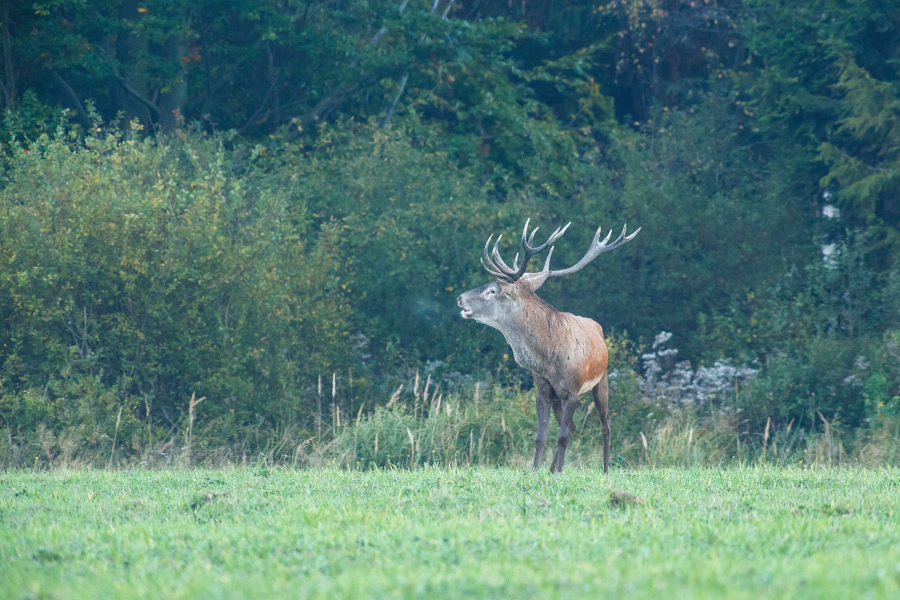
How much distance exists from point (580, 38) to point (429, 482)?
1886 cm

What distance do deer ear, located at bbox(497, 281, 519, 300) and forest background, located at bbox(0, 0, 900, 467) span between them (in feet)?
8.33

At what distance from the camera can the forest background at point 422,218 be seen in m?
14.7

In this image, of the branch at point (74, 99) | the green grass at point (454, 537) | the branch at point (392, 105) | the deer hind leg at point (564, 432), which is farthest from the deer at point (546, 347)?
the branch at point (392, 105)

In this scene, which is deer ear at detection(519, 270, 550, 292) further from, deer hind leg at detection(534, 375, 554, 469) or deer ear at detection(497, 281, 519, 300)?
deer hind leg at detection(534, 375, 554, 469)

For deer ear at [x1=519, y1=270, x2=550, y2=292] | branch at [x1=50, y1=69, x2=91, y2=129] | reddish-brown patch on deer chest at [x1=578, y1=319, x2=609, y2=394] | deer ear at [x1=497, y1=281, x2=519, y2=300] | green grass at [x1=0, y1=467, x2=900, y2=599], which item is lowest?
green grass at [x1=0, y1=467, x2=900, y2=599]

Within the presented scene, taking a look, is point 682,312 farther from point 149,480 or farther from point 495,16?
point 149,480

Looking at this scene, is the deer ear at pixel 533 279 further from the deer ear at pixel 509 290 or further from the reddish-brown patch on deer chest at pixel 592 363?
the reddish-brown patch on deer chest at pixel 592 363

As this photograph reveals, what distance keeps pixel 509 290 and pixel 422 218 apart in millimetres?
9712

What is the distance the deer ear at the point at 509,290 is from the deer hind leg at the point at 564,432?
116 centimetres

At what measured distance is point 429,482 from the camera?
802 cm

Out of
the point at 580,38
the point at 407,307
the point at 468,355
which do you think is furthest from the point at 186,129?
the point at 580,38

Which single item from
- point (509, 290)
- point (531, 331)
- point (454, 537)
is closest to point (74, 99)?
point (509, 290)

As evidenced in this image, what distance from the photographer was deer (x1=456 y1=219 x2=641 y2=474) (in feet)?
32.4

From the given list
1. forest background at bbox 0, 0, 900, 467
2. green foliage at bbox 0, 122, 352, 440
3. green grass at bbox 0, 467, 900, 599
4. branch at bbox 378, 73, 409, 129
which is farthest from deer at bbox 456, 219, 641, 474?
branch at bbox 378, 73, 409, 129
